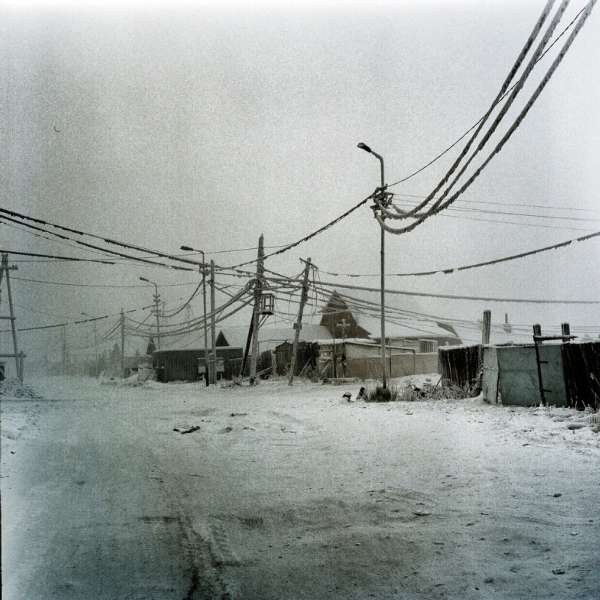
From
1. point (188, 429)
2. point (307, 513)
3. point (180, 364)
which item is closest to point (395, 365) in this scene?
point (180, 364)

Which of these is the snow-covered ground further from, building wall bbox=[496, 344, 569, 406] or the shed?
the shed

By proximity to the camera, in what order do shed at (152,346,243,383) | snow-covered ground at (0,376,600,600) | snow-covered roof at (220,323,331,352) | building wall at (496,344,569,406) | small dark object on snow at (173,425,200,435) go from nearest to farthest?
snow-covered ground at (0,376,600,600) < small dark object on snow at (173,425,200,435) < building wall at (496,344,569,406) < shed at (152,346,243,383) < snow-covered roof at (220,323,331,352)

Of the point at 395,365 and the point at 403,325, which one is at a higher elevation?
the point at 403,325

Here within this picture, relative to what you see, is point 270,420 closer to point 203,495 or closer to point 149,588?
point 203,495

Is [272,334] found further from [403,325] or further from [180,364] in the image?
[403,325]

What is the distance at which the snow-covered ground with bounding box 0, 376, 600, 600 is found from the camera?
12.0 feet

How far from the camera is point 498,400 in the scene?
13.3 metres

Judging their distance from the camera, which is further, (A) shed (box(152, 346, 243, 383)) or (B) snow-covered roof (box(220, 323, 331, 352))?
(B) snow-covered roof (box(220, 323, 331, 352))

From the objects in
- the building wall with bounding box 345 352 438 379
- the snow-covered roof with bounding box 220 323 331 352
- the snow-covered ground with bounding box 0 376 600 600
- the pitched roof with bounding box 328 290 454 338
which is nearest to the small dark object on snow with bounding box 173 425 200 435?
the snow-covered ground with bounding box 0 376 600 600

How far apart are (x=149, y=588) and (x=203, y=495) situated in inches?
88.2

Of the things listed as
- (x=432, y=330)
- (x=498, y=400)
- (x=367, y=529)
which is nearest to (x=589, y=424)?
→ (x=498, y=400)

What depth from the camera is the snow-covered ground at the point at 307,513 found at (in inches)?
144

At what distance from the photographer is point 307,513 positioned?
5152 mm

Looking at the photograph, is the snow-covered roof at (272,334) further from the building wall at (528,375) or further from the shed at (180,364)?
the building wall at (528,375)
